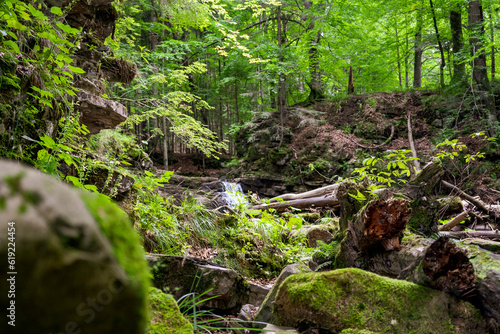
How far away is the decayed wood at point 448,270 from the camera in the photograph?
6.98 ft

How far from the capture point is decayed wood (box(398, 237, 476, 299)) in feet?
6.98

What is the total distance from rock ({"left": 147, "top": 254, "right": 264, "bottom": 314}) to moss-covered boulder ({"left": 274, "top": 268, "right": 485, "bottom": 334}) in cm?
61

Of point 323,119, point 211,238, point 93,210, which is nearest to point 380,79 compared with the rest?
point 323,119

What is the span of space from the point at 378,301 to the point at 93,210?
7.21 ft

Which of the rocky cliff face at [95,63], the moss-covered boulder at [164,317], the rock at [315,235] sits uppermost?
the rocky cliff face at [95,63]

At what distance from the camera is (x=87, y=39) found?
4.34m

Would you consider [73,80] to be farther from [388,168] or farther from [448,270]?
[448,270]

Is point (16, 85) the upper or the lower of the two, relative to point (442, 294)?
upper

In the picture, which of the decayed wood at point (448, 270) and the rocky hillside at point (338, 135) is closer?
the decayed wood at point (448, 270)

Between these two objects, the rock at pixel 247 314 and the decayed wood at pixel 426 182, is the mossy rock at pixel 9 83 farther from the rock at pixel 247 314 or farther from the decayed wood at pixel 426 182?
the decayed wood at pixel 426 182

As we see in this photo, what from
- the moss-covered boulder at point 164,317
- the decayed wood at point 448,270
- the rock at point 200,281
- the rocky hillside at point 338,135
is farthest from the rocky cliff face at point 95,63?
the rocky hillside at point 338,135

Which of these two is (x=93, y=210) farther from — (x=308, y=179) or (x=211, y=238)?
(x=308, y=179)

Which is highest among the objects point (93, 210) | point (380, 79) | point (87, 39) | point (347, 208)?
point (380, 79)

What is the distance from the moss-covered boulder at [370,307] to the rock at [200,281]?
615 millimetres
